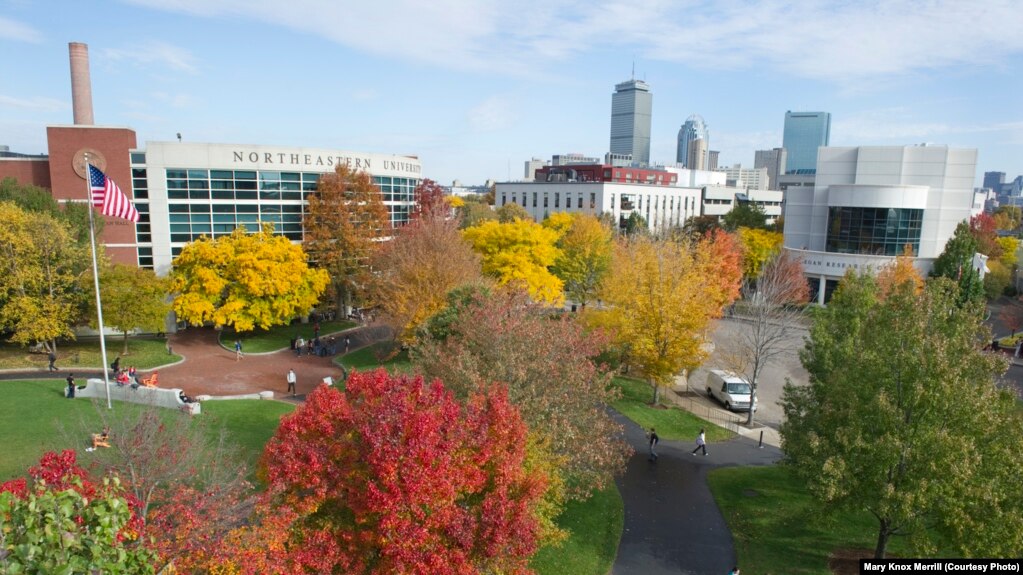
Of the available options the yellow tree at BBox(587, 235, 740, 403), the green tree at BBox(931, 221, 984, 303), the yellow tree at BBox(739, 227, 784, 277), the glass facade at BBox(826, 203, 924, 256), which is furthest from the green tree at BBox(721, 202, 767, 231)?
the yellow tree at BBox(587, 235, 740, 403)

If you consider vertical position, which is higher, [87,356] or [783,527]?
[87,356]

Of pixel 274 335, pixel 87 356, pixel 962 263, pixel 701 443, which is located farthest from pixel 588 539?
pixel 962 263

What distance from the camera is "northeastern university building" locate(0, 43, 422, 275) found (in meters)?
40.3

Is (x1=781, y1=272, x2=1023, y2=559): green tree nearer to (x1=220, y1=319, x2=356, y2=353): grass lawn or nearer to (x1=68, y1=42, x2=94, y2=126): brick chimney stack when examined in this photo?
(x1=220, y1=319, x2=356, y2=353): grass lawn

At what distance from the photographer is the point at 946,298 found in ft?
59.1

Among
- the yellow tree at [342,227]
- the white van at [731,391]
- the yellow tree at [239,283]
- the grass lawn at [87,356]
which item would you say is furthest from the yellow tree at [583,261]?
the grass lawn at [87,356]

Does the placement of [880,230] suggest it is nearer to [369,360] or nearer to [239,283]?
[369,360]

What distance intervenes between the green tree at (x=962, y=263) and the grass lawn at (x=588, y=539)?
38.2 metres

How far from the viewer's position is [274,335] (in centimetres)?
4225

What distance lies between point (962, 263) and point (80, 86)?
66.6 metres

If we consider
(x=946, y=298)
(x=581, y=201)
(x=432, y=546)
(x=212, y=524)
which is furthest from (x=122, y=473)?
(x=581, y=201)

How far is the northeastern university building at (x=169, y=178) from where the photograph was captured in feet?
132

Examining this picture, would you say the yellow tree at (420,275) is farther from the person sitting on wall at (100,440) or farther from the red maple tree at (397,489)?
the red maple tree at (397,489)

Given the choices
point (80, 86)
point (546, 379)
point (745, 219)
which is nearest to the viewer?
point (546, 379)
